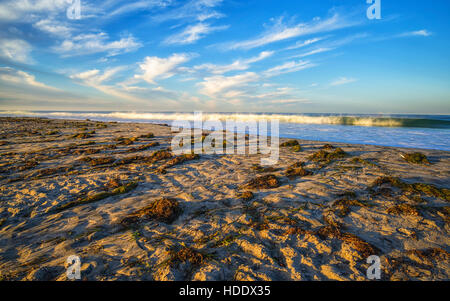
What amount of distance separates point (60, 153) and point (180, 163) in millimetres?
5110

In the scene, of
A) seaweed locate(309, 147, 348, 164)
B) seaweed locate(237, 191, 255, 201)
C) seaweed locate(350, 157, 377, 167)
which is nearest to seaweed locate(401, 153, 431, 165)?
seaweed locate(350, 157, 377, 167)

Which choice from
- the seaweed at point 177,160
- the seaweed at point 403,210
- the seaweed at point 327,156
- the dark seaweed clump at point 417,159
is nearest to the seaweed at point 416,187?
the seaweed at point 403,210

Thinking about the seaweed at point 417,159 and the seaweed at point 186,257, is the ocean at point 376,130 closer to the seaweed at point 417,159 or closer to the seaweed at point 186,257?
the seaweed at point 417,159

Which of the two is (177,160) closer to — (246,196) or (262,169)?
(262,169)

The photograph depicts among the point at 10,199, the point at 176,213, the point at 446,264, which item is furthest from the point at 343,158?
the point at 10,199

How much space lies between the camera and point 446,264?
2.21m

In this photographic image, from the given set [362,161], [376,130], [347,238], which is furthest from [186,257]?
[376,130]

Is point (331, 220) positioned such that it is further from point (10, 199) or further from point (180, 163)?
point (10, 199)

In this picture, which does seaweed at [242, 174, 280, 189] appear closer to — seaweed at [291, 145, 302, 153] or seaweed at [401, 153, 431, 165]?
seaweed at [291, 145, 302, 153]

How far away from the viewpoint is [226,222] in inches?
125

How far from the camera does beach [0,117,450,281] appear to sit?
223 centimetres

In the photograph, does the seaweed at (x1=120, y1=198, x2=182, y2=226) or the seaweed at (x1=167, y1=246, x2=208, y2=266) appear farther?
the seaweed at (x1=120, y1=198, x2=182, y2=226)

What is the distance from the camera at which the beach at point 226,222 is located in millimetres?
2227
